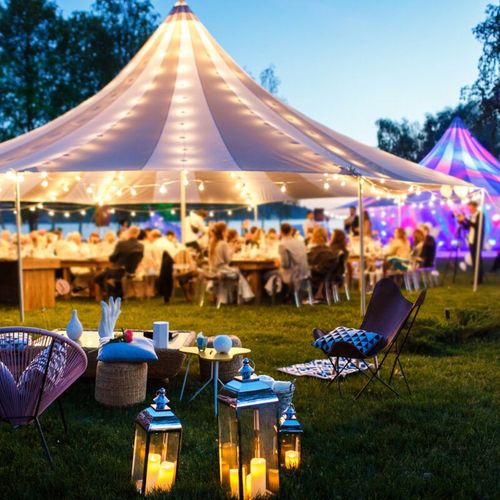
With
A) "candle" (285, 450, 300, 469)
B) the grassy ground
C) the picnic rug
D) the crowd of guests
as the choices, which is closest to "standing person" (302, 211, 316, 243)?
the crowd of guests

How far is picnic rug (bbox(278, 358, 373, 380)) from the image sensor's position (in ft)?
18.7

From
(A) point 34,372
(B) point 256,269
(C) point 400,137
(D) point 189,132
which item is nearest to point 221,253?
(B) point 256,269

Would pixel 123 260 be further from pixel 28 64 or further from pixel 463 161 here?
pixel 28 64

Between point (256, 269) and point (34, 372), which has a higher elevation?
point (256, 269)

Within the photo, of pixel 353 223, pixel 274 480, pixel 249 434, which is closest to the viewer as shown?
pixel 249 434

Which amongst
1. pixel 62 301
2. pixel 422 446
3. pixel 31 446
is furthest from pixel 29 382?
pixel 62 301

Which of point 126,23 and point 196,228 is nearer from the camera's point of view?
point 196,228

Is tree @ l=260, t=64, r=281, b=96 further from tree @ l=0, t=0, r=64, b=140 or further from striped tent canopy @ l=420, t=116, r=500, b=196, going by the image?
striped tent canopy @ l=420, t=116, r=500, b=196

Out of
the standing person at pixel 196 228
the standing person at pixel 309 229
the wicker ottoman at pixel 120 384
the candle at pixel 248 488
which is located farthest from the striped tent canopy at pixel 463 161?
the candle at pixel 248 488

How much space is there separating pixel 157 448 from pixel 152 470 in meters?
0.11

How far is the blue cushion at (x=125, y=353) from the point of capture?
4.77 m

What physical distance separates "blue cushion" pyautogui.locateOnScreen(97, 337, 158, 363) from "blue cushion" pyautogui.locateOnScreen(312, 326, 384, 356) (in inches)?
47.8

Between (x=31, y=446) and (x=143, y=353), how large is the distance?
3.31 ft

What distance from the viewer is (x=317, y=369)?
5.94 metres
